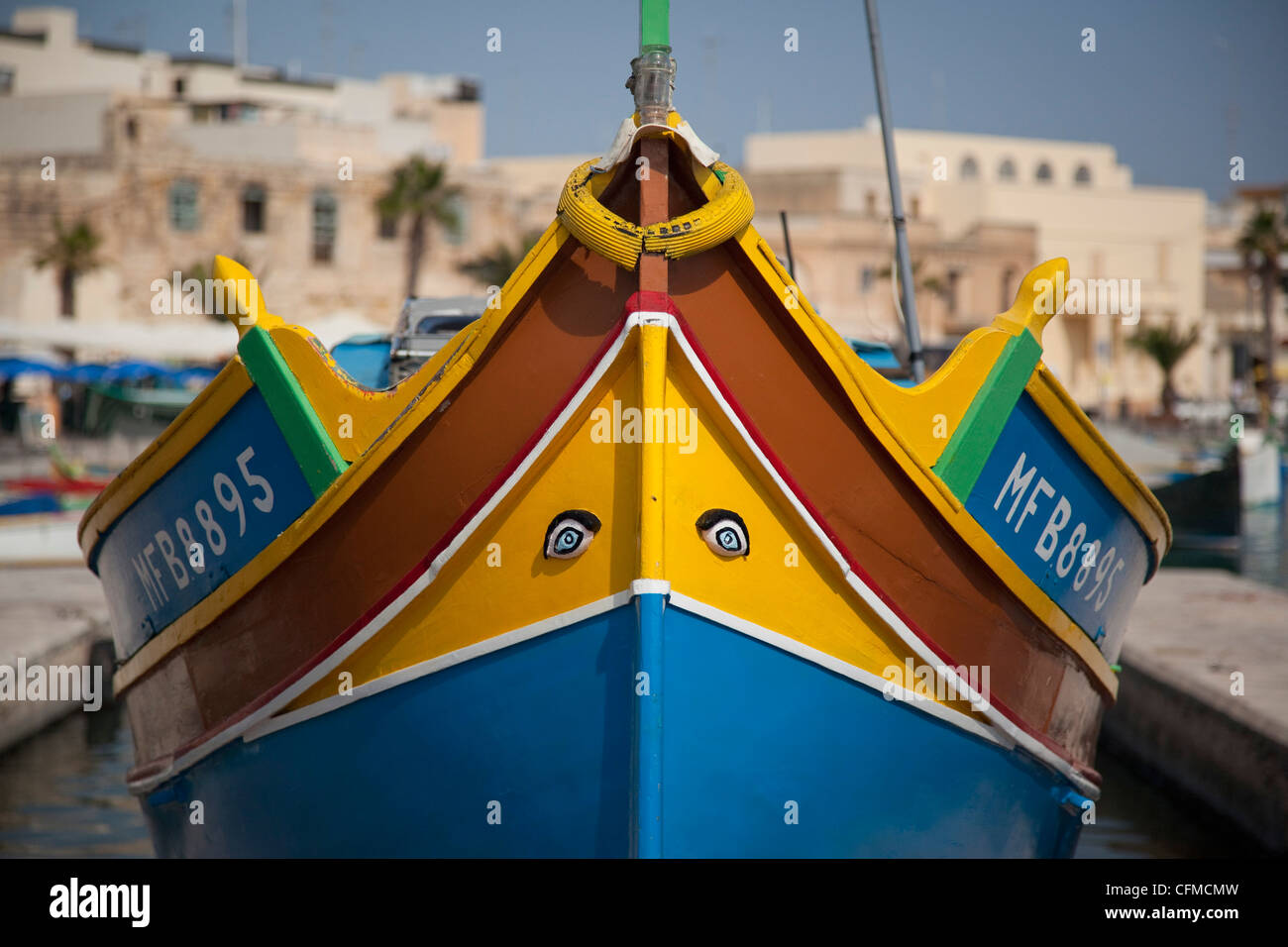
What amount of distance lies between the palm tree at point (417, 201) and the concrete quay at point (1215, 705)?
36.2 metres

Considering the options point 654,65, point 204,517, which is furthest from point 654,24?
point 204,517

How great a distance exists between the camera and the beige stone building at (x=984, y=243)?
184ft

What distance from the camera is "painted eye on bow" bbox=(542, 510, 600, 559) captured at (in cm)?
555

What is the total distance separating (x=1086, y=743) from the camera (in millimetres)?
7402

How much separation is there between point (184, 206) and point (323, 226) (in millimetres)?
4194

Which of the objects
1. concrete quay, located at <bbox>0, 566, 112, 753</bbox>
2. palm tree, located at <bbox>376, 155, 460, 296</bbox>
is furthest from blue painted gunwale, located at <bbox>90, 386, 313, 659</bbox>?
palm tree, located at <bbox>376, 155, 460, 296</bbox>

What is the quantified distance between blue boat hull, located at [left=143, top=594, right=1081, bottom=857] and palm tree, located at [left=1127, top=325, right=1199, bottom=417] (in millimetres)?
53716

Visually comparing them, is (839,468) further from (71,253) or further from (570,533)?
(71,253)

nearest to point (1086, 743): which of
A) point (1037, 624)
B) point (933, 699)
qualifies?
point (1037, 624)

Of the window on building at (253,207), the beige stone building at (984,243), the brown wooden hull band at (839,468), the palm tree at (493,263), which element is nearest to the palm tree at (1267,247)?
the beige stone building at (984,243)

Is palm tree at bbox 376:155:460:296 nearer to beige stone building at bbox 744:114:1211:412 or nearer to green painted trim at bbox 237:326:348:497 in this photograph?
beige stone building at bbox 744:114:1211:412

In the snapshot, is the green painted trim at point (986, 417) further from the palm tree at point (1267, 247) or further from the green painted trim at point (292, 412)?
the palm tree at point (1267, 247)

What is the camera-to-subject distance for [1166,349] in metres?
58.6
